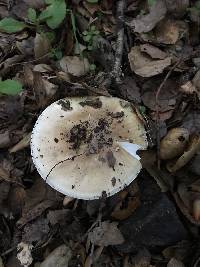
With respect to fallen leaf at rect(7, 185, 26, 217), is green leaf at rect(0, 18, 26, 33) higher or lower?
higher

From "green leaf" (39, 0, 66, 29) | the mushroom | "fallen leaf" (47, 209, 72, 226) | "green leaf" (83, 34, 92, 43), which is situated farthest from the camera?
"green leaf" (83, 34, 92, 43)

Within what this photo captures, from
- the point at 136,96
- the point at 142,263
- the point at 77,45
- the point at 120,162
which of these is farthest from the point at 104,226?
the point at 77,45

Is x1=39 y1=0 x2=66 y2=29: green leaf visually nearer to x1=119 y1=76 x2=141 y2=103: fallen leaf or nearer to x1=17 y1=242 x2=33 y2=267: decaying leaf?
x1=119 y1=76 x2=141 y2=103: fallen leaf

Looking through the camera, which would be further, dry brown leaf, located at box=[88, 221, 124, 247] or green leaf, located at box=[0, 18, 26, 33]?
green leaf, located at box=[0, 18, 26, 33]

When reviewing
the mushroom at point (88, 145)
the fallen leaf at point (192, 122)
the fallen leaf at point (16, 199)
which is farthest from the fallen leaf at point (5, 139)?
the fallen leaf at point (192, 122)

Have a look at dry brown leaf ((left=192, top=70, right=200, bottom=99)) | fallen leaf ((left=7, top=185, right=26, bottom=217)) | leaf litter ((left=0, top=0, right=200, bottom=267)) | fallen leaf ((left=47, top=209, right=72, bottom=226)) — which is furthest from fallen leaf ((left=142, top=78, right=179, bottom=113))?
fallen leaf ((left=7, top=185, right=26, bottom=217))
